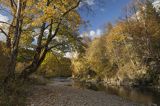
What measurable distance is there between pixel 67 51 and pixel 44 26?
2969 millimetres

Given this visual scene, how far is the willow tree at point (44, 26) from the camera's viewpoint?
21266 mm

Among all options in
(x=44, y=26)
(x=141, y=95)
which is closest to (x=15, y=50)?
(x=44, y=26)

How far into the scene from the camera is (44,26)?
23969 mm

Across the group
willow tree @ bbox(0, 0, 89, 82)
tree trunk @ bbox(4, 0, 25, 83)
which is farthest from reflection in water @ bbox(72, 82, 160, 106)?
tree trunk @ bbox(4, 0, 25, 83)

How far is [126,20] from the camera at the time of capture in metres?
52.2

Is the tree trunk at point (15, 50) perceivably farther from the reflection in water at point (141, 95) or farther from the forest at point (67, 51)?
the reflection in water at point (141, 95)

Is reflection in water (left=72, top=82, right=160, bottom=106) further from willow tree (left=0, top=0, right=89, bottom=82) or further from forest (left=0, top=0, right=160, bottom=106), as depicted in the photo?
willow tree (left=0, top=0, right=89, bottom=82)

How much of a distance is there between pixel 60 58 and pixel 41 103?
10365mm

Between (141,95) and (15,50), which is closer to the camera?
(15,50)

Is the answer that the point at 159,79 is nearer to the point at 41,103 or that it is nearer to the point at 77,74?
the point at 41,103

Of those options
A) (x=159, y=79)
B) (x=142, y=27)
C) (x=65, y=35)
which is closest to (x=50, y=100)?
(x=65, y=35)

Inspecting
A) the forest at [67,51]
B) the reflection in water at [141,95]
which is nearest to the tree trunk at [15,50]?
the forest at [67,51]

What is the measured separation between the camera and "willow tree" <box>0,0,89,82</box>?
837 inches

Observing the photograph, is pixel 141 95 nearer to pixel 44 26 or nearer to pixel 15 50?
pixel 44 26
